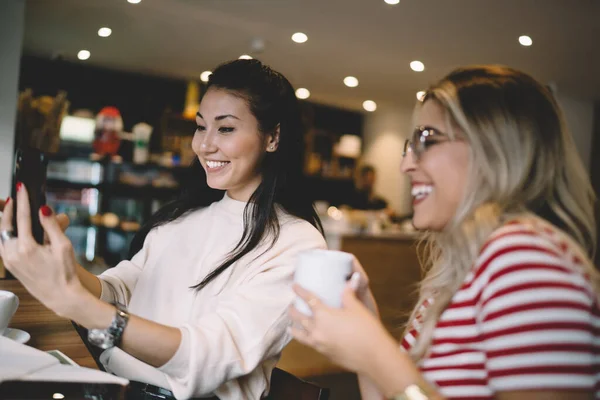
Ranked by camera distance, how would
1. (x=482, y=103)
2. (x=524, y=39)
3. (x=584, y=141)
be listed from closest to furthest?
(x=482, y=103)
(x=524, y=39)
(x=584, y=141)

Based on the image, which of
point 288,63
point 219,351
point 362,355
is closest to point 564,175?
point 362,355

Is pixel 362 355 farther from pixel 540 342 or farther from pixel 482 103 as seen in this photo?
pixel 482 103

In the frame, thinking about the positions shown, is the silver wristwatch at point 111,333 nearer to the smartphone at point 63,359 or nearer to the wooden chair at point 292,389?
the smartphone at point 63,359

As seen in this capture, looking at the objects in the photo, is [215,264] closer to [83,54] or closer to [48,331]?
[48,331]

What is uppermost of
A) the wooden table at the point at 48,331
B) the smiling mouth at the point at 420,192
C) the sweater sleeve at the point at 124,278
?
the smiling mouth at the point at 420,192

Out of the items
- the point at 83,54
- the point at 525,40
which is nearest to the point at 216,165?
the point at 525,40

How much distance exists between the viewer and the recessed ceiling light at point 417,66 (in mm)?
5555

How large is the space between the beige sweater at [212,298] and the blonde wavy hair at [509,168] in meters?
0.43

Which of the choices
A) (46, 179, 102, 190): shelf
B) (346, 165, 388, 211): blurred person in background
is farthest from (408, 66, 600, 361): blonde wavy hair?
(346, 165, 388, 211): blurred person in background

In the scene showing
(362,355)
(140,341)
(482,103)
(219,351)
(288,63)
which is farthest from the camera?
(288,63)

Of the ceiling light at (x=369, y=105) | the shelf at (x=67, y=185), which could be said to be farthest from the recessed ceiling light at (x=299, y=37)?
the ceiling light at (x=369, y=105)

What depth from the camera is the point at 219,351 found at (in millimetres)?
1197

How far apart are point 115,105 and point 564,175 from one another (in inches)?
261

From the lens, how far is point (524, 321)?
0.76 meters
